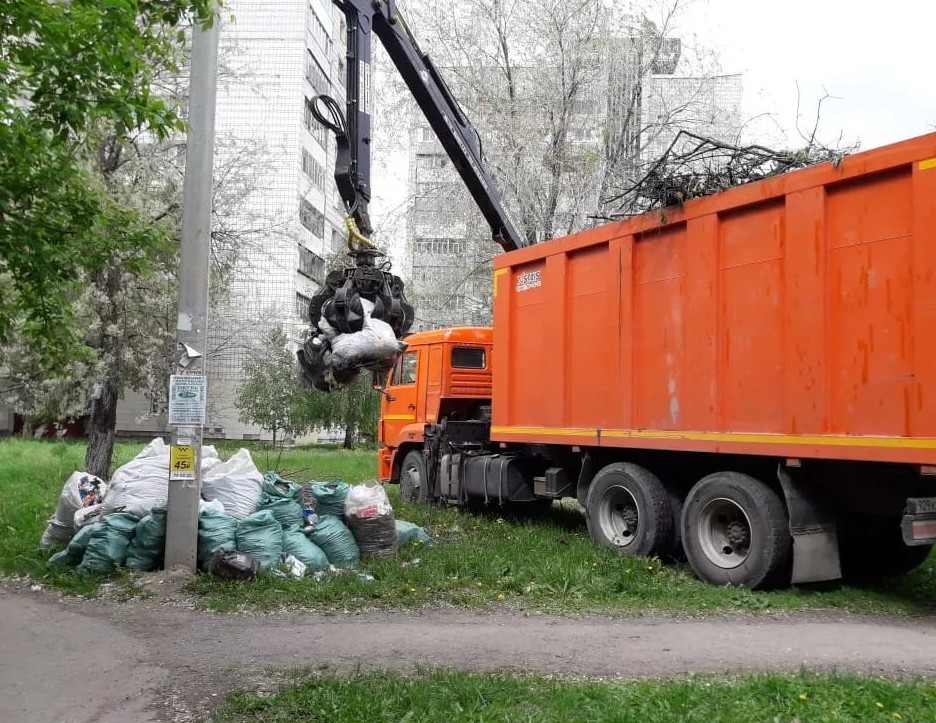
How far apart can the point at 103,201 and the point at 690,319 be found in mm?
5849

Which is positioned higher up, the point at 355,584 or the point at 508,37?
the point at 508,37

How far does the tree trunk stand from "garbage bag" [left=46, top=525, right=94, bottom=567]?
7.62 m

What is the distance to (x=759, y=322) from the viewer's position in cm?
745

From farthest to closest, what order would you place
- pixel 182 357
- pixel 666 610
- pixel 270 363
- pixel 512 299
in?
pixel 270 363, pixel 512 299, pixel 182 357, pixel 666 610

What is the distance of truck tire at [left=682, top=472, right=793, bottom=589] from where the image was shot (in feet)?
23.6

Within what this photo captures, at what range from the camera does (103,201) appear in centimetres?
881

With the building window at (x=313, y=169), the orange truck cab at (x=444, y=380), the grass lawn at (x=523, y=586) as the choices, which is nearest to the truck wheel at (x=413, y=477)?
the orange truck cab at (x=444, y=380)

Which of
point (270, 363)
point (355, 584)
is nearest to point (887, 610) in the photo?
point (355, 584)

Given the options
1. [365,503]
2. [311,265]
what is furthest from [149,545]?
[311,265]

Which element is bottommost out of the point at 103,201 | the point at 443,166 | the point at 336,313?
the point at 336,313

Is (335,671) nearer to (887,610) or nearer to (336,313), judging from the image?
(336,313)

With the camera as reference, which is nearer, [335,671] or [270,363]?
[335,671]

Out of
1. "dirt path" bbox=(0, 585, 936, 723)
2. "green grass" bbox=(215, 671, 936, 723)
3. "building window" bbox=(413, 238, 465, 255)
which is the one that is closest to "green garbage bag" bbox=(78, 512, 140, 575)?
"dirt path" bbox=(0, 585, 936, 723)

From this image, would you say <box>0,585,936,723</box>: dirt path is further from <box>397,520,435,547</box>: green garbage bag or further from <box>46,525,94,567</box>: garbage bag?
<box>397,520,435,547</box>: green garbage bag
